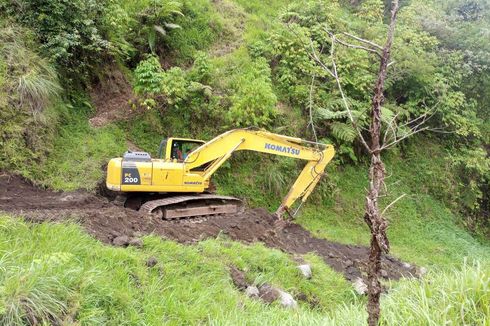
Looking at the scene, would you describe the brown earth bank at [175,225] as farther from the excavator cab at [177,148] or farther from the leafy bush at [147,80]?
the leafy bush at [147,80]

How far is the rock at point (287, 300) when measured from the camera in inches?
206

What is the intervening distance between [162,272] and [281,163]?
21.1 feet

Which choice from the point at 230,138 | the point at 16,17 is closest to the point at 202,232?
the point at 230,138

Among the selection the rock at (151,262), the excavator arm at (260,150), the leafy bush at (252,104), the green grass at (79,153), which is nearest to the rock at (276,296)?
the rock at (151,262)

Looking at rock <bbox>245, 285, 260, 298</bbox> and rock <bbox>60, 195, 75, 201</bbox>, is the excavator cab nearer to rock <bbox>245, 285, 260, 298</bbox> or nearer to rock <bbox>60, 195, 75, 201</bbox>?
rock <bbox>60, 195, 75, 201</bbox>

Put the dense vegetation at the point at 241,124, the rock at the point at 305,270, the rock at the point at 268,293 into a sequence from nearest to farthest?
the dense vegetation at the point at 241,124 → the rock at the point at 268,293 → the rock at the point at 305,270

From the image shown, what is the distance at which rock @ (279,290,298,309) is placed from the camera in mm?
5230

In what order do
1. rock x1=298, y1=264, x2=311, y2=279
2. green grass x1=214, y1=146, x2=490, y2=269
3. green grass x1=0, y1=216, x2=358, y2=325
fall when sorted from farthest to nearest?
green grass x1=214, y1=146, x2=490, y2=269, rock x1=298, y1=264, x2=311, y2=279, green grass x1=0, y1=216, x2=358, y2=325

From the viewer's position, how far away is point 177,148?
344 inches

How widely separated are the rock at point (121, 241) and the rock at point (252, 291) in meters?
1.54

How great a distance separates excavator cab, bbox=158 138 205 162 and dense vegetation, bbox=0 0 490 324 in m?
1.29

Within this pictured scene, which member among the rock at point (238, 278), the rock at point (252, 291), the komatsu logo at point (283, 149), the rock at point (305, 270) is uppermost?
the komatsu logo at point (283, 149)

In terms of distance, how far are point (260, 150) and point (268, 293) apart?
386 cm

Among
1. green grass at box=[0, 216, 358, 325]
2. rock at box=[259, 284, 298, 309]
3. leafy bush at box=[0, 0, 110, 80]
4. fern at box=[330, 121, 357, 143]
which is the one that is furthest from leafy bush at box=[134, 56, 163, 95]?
rock at box=[259, 284, 298, 309]
